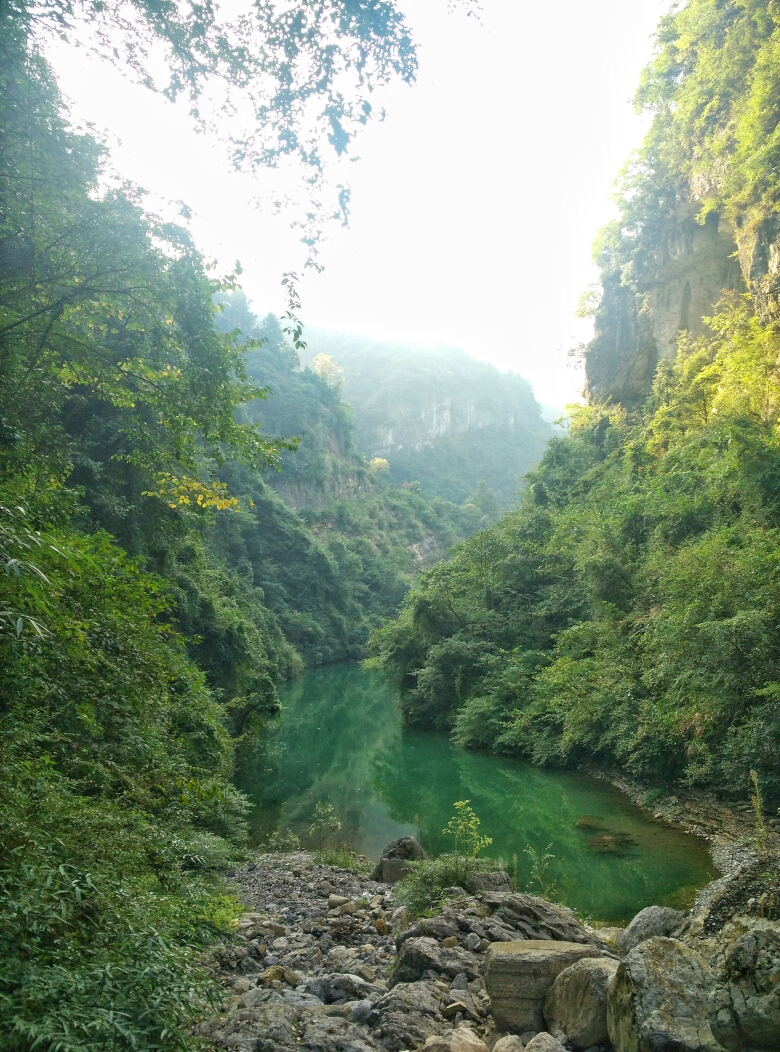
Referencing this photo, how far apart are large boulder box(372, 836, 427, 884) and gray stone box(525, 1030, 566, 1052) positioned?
553 centimetres

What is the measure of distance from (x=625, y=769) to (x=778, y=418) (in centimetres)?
884

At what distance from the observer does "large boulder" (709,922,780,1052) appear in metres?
3.40

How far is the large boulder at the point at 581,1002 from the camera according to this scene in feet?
13.6

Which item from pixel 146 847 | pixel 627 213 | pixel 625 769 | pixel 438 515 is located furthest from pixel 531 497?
pixel 438 515

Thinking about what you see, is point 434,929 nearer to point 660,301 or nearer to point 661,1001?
point 661,1001

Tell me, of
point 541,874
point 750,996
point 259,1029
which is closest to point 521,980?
point 750,996

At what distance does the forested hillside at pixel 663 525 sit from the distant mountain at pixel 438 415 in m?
79.1

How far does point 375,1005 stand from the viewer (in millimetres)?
4789

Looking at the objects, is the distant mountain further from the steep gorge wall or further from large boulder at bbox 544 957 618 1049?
large boulder at bbox 544 957 618 1049

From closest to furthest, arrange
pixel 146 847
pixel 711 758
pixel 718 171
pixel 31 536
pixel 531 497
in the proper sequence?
pixel 31 536
pixel 146 847
pixel 711 758
pixel 718 171
pixel 531 497

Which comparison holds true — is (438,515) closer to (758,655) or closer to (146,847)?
(758,655)

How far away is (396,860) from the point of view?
968cm

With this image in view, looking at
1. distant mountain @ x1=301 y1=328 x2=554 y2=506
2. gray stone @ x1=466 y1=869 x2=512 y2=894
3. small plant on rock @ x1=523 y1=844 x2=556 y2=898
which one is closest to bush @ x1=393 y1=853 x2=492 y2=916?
gray stone @ x1=466 y1=869 x2=512 y2=894

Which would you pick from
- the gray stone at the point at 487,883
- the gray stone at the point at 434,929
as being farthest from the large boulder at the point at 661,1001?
the gray stone at the point at 487,883
